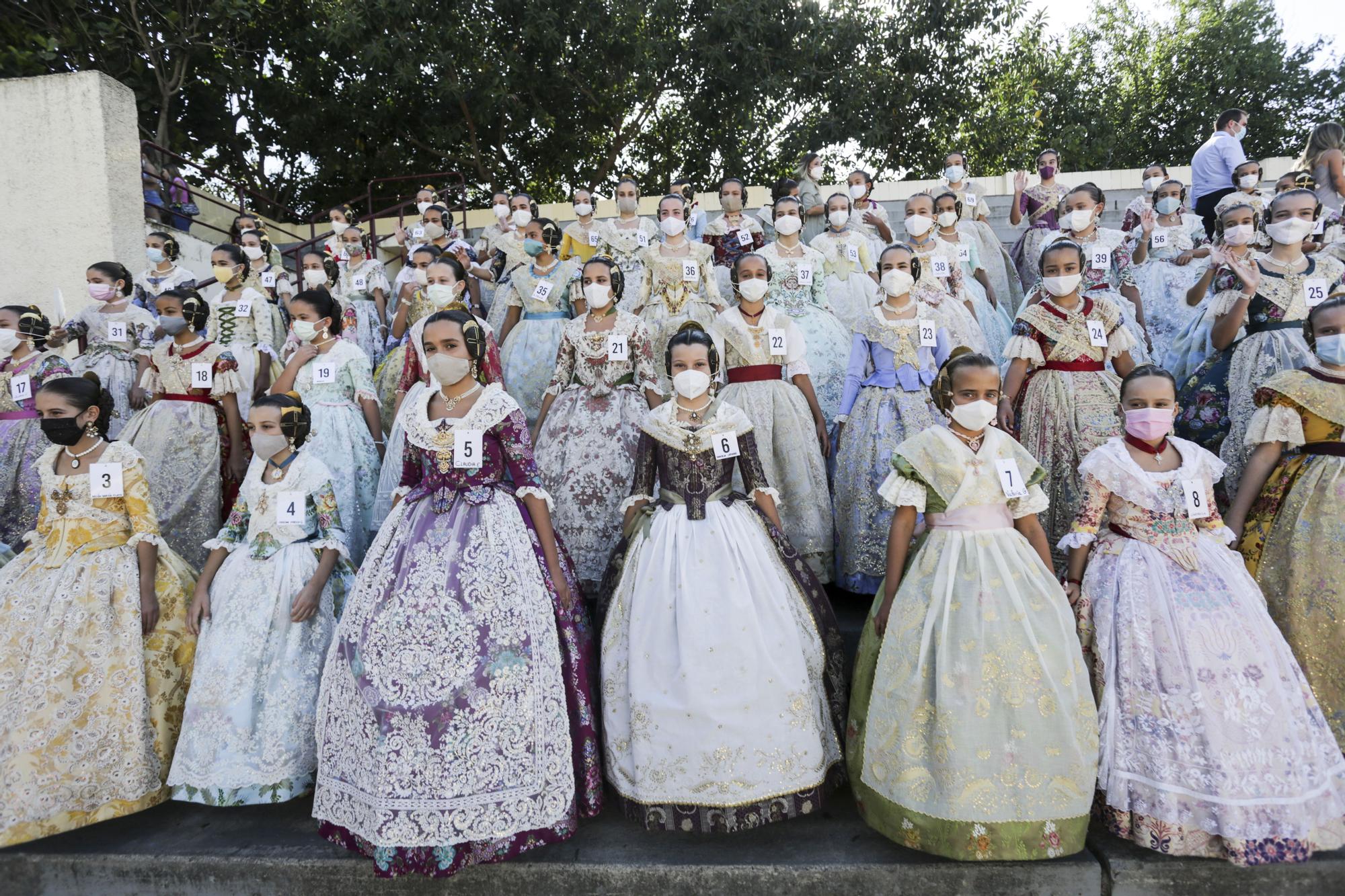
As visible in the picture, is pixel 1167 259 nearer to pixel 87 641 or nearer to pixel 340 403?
pixel 340 403

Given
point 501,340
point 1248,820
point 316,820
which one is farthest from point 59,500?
point 1248,820

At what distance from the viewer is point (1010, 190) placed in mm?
12773

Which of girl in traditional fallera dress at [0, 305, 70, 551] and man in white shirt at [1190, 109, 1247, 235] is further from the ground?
man in white shirt at [1190, 109, 1247, 235]

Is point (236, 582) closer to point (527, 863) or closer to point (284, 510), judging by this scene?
point (284, 510)

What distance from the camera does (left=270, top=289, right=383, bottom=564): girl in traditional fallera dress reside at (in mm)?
5242

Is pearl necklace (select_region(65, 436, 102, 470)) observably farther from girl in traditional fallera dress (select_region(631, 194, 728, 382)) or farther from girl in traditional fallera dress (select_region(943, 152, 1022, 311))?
girl in traditional fallera dress (select_region(943, 152, 1022, 311))

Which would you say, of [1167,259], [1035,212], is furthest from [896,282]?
[1035,212]

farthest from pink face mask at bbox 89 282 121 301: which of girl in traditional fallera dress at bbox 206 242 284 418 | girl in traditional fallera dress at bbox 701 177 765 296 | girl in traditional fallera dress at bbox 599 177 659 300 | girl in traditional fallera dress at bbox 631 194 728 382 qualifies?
girl in traditional fallera dress at bbox 701 177 765 296

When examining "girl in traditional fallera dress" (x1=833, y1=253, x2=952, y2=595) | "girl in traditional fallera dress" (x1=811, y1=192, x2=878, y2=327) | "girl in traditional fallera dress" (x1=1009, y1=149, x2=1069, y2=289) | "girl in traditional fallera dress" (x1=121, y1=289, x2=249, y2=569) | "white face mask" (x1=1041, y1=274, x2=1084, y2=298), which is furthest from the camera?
Answer: "girl in traditional fallera dress" (x1=1009, y1=149, x2=1069, y2=289)

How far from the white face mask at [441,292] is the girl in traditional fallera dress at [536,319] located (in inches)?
36.5

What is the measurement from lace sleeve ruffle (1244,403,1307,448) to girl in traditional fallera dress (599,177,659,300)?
18.6 ft

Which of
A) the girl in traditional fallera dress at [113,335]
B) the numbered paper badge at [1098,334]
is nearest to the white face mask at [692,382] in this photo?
the numbered paper badge at [1098,334]

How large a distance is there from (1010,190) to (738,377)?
10.2 meters

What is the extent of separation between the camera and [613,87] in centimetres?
1612
